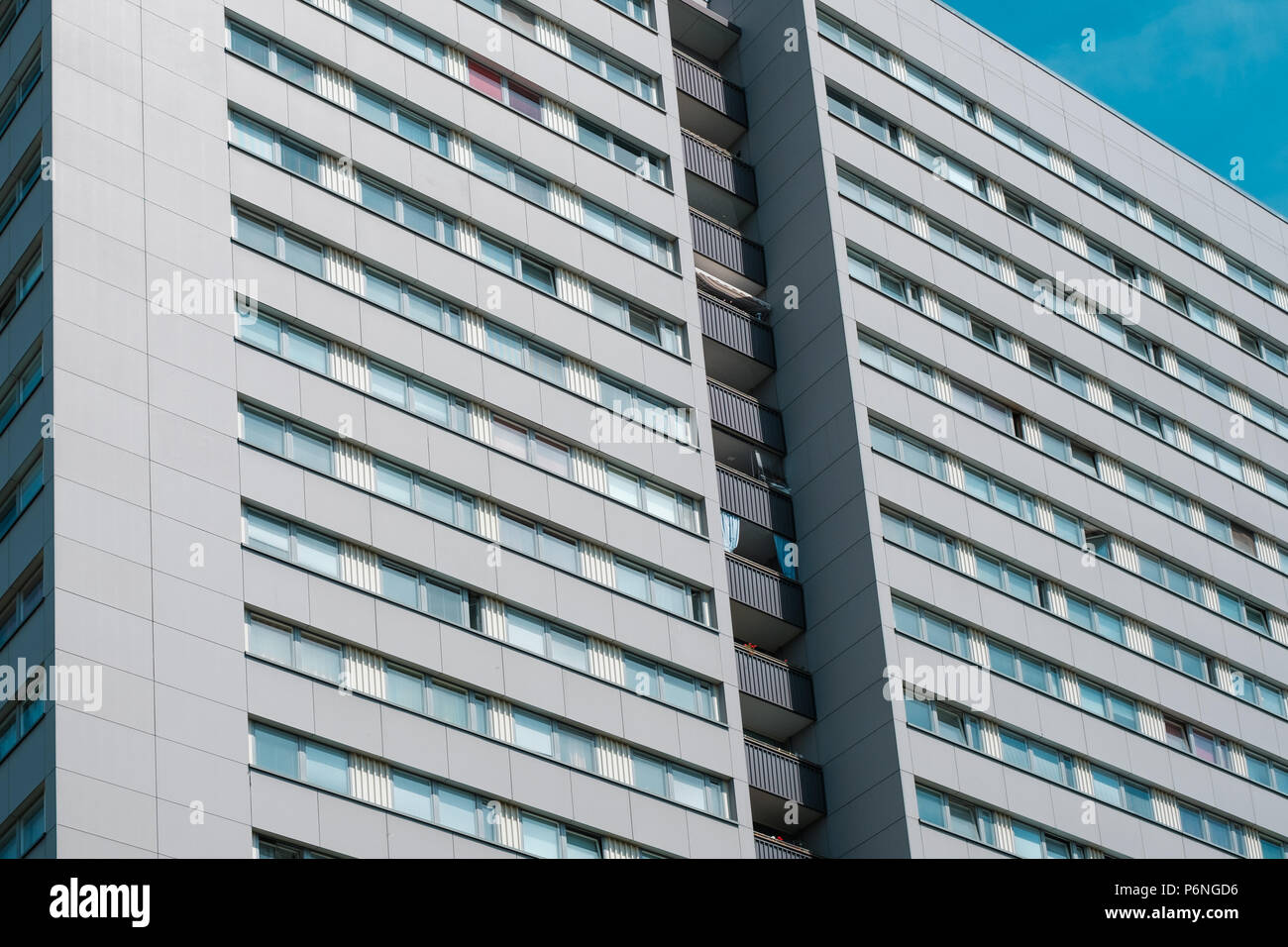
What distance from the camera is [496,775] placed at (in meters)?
44.6

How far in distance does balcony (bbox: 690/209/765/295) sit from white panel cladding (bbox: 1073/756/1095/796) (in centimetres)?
1562

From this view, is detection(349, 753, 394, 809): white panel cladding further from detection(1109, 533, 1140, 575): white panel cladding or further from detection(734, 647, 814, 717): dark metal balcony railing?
detection(1109, 533, 1140, 575): white panel cladding

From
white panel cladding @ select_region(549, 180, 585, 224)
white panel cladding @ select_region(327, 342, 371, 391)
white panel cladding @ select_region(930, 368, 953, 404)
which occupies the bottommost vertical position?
white panel cladding @ select_region(327, 342, 371, 391)

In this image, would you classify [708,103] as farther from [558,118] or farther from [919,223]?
[558,118]

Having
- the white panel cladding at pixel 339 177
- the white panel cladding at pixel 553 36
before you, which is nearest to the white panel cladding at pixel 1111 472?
the white panel cladding at pixel 553 36

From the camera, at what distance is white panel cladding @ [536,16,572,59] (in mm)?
56719

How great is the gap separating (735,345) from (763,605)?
26.0ft

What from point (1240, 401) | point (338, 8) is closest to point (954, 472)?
point (1240, 401)

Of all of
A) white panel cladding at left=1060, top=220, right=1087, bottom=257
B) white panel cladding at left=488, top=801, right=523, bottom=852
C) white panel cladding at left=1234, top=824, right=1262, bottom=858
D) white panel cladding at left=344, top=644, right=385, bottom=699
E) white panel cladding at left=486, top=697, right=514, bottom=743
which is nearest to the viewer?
white panel cladding at left=344, top=644, right=385, bottom=699

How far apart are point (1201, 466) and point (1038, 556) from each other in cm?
1045

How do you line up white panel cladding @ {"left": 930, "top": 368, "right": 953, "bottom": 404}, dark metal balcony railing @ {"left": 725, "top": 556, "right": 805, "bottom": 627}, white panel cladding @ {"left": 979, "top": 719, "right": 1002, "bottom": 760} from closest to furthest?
dark metal balcony railing @ {"left": 725, "top": 556, "right": 805, "bottom": 627}
white panel cladding @ {"left": 979, "top": 719, "right": 1002, "bottom": 760}
white panel cladding @ {"left": 930, "top": 368, "right": 953, "bottom": 404}

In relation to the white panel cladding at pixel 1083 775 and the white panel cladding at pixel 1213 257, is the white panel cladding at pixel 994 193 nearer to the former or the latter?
the white panel cladding at pixel 1213 257

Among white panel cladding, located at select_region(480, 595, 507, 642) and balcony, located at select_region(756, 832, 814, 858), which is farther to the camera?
balcony, located at select_region(756, 832, 814, 858)

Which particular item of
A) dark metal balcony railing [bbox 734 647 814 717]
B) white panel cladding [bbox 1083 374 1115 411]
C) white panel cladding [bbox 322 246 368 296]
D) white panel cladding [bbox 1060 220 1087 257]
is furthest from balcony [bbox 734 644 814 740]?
white panel cladding [bbox 1060 220 1087 257]
